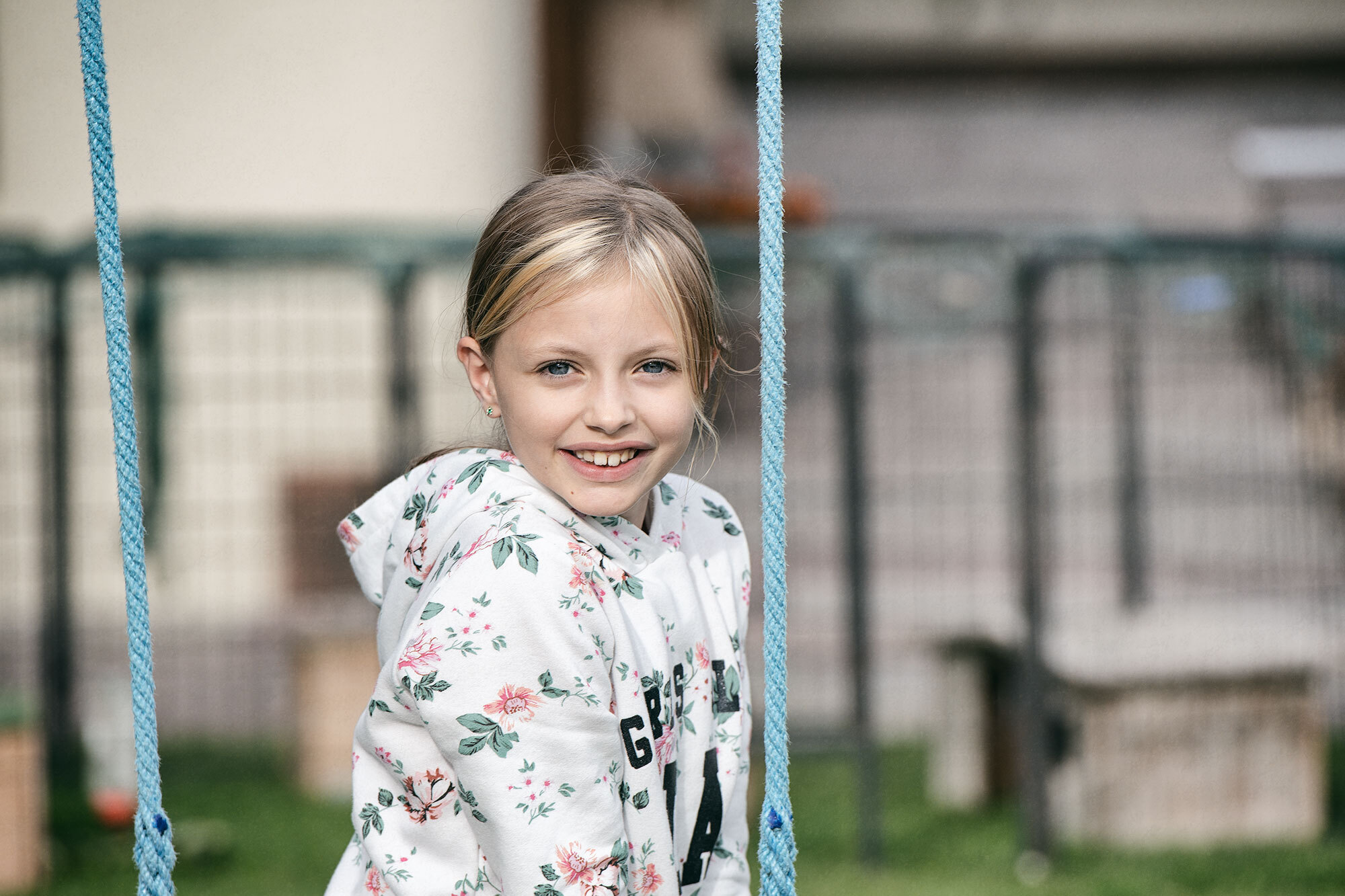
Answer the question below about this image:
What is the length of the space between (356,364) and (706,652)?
13.4ft

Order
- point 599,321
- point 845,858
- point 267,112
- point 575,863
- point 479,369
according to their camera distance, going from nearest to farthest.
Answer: point 575,863 < point 599,321 < point 479,369 < point 845,858 < point 267,112

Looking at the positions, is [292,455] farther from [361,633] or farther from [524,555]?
[524,555]

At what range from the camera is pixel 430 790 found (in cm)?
117

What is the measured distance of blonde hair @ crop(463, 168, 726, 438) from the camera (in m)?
1.20

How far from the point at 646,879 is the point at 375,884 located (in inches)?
9.6

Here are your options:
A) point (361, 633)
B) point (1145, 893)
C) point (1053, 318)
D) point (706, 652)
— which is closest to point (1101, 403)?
point (1053, 318)

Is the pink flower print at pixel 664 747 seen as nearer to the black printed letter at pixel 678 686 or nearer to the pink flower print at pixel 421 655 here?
the black printed letter at pixel 678 686

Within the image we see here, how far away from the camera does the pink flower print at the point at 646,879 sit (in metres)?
1.16

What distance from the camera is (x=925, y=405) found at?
4773 millimetres

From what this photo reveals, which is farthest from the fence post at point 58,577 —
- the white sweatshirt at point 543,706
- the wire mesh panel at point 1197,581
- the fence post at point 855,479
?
the white sweatshirt at point 543,706

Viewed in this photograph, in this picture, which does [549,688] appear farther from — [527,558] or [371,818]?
[371,818]

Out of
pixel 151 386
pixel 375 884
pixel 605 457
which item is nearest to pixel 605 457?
pixel 605 457

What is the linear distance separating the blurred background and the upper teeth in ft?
1.82

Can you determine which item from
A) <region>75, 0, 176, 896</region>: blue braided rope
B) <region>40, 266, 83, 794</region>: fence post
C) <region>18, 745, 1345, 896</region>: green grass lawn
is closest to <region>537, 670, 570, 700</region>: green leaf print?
<region>75, 0, 176, 896</region>: blue braided rope
